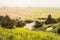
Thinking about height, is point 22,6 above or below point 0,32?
below

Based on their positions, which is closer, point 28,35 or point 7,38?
point 7,38

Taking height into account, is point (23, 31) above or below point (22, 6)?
above

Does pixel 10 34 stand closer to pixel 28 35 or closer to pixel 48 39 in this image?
pixel 28 35

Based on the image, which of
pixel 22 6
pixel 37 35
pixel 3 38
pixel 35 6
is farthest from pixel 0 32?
pixel 35 6

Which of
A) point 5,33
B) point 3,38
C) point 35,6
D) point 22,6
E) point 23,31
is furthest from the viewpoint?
point 35,6

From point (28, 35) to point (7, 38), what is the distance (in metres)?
1.46

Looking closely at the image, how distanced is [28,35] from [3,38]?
171 centimetres

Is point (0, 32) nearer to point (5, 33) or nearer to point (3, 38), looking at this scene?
point (5, 33)

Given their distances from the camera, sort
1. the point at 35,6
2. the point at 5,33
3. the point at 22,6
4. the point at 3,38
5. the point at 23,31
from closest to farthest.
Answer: the point at 3,38
the point at 5,33
the point at 23,31
the point at 22,6
the point at 35,6

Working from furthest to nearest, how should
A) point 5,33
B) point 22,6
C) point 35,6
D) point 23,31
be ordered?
1. point 35,6
2. point 22,6
3. point 23,31
4. point 5,33

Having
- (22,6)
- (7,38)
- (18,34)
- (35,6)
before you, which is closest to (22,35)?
(18,34)

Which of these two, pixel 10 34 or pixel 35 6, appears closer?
pixel 10 34

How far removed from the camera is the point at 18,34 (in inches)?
519

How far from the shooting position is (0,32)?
13.2 m
